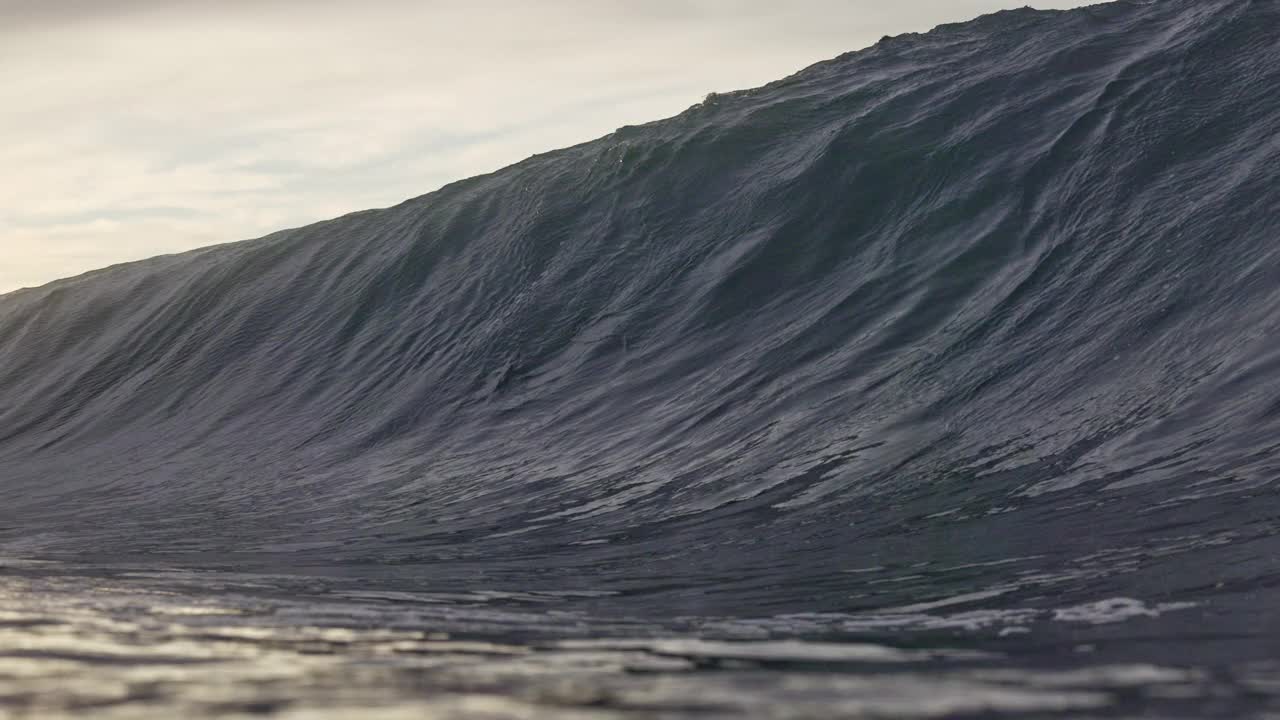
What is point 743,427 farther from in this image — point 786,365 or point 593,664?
point 593,664

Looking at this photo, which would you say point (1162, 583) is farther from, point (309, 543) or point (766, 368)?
point (766, 368)

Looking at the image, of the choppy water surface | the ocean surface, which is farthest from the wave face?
the choppy water surface

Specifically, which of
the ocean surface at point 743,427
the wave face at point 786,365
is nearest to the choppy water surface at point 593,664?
the ocean surface at point 743,427

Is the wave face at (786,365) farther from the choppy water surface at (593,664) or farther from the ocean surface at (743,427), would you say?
the choppy water surface at (593,664)

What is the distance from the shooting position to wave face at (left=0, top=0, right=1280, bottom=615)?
20.3 feet

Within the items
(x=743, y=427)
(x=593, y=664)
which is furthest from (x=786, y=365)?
(x=593, y=664)

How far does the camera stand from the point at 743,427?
909 cm

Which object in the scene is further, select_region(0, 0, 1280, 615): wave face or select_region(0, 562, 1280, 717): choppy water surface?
select_region(0, 0, 1280, 615): wave face

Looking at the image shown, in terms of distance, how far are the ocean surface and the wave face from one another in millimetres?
47

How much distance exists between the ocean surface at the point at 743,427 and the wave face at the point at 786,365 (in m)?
0.05

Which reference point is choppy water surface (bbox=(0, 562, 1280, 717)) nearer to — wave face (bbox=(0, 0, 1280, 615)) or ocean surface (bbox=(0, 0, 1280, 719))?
ocean surface (bbox=(0, 0, 1280, 719))

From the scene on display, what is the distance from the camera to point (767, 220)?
12.6 metres

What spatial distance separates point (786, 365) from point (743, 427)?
1.07 metres

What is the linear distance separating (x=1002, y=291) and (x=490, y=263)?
6758 millimetres
